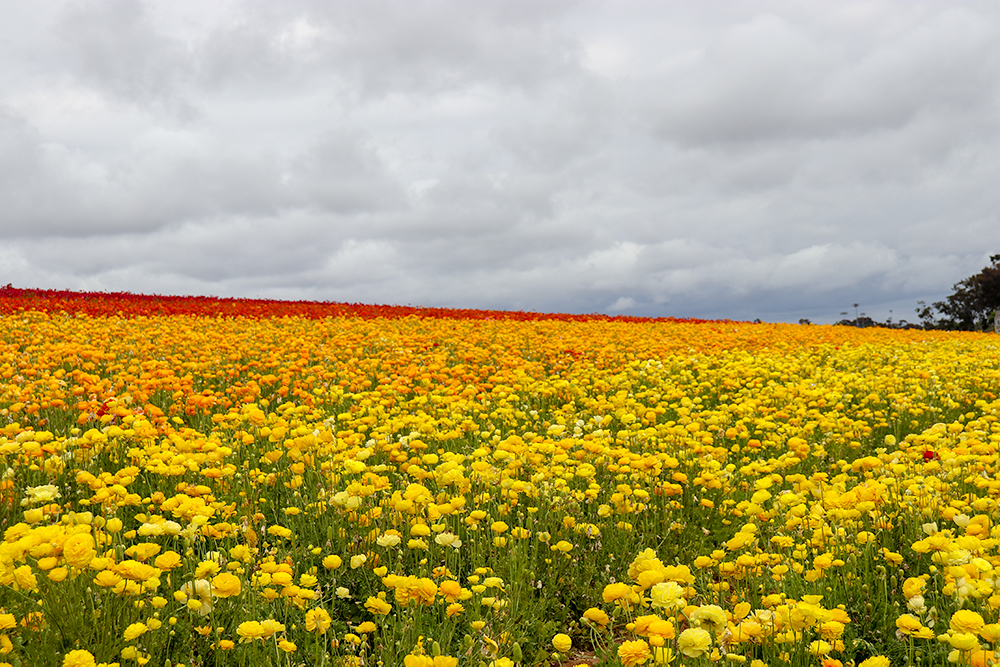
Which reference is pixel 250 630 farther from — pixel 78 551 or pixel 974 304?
pixel 974 304

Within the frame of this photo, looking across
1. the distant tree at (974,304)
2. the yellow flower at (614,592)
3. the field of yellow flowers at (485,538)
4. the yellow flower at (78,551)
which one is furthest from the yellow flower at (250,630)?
the distant tree at (974,304)

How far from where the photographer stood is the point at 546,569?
3.96 meters

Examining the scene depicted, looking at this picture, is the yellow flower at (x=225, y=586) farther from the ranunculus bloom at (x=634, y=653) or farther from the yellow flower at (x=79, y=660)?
the ranunculus bloom at (x=634, y=653)

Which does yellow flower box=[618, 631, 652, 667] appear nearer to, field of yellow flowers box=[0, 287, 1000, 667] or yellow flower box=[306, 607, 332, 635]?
field of yellow flowers box=[0, 287, 1000, 667]

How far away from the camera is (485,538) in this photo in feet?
13.1

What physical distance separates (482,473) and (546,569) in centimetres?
71

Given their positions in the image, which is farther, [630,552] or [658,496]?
[658,496]

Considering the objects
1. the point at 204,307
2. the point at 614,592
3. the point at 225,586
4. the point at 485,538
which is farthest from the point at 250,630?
the point at 204,307

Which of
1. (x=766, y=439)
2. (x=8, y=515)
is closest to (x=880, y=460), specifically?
(x=766, y=439)

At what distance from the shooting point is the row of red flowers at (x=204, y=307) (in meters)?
16.5

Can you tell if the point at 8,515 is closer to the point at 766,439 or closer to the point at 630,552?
the point at 630,552

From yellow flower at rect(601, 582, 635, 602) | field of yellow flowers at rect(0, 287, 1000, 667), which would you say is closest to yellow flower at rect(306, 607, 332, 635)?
field of yellow flowers at rect(0, 287, 1000, 667)

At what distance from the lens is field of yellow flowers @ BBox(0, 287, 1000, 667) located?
101 inches

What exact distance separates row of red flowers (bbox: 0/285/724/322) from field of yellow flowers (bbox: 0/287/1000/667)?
9.73m
